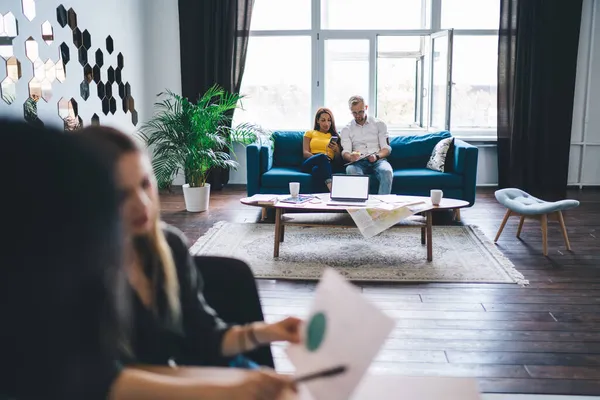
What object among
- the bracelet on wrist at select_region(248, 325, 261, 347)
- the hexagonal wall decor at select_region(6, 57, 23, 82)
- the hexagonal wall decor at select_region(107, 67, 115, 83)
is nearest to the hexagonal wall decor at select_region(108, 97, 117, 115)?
the hexagonal wall decor at select_region(107, 67, 115, 83)

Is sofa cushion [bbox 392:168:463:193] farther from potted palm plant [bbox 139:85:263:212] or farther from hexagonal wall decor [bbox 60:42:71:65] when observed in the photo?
hexagonal wall decor [bbox 60:42:71:65]

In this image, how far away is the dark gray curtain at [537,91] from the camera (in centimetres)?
570

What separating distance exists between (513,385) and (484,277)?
4.07ft

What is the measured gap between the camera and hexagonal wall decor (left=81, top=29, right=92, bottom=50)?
4.64m

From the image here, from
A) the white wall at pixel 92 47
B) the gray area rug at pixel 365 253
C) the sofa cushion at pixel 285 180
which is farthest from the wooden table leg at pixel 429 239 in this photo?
the white wall at pixel 92 47

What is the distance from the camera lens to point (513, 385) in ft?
6.64

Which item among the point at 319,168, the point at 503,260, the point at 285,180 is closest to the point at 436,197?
the point at 503,260

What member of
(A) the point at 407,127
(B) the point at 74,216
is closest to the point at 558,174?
(A) the point at 407,127

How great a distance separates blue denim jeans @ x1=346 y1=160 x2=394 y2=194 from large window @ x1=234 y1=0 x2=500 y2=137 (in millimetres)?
1279

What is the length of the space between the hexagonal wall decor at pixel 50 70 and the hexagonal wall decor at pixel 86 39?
60 cm

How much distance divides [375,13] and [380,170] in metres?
2.22

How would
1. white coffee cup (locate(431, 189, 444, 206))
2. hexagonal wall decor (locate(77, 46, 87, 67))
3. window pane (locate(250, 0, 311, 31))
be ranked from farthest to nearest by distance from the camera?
window pane (locate(250, 0, 311, 31)) → hexagonal wall decor (locate(77, 46, 87, 67)) → white coffee cup (locate(431, 189, 444, 206))

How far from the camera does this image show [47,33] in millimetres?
4055

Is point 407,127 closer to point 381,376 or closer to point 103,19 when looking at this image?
point 103,19
